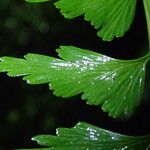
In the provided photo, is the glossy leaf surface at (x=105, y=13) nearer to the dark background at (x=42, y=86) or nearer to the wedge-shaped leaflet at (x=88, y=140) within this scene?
the wedge-shaped leaflet at (x=88, y=140)

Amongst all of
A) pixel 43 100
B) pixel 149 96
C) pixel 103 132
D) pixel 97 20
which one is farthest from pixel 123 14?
pixel 43 100

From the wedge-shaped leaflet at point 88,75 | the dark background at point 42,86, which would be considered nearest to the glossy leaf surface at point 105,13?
the wedge-shaped leaflet at point 88,75

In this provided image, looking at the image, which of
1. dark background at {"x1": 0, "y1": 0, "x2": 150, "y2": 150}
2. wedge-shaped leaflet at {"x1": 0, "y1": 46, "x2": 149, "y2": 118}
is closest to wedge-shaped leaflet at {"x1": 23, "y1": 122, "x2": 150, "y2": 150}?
wedge-shaped leaflet at {"x1": 0, "y1": 46, "x2": 149, "y2": 118}

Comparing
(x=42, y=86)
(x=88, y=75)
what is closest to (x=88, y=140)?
(x=88, y=75)

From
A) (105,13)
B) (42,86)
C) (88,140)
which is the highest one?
(105,13)

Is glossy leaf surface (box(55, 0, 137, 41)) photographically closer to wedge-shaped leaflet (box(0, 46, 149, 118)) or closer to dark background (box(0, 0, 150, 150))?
wedge-shaped leaflet (box(0, 46, 149, 118))

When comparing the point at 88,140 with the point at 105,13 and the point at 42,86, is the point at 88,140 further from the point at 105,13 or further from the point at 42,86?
the point at 42,86
